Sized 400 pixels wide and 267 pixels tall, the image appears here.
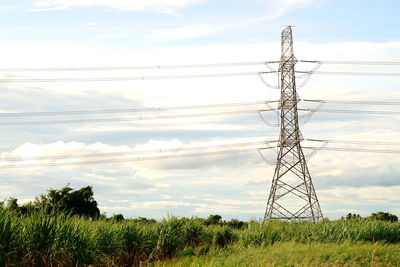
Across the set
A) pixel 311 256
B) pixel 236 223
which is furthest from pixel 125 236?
pixel 236 223

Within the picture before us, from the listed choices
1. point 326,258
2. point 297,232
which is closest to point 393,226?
point 297,232

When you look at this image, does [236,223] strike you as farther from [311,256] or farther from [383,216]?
[311,256]

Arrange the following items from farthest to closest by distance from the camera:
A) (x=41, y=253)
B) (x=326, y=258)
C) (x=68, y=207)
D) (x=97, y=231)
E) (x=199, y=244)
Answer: (x=68, y=207) → (x=199, y=244) → (x=326, y=258) → (x=97, y=231) → (x=41, y=253)

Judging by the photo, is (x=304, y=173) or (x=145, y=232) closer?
(x=145, y=232)

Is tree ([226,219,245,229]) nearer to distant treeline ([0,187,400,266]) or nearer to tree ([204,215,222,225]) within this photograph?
tree ([204,215,222,225])

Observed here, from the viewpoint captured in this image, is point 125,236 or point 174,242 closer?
point 125,236

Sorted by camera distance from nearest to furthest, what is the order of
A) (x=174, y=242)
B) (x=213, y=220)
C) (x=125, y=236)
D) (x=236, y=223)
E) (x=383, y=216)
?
1. (x=125, y=236)
2. (x=174, y=242)
3. (x=213, y=220)
4. (x=236, y=223)
5. (x=383, y=216)

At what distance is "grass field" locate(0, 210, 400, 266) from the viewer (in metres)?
17.0

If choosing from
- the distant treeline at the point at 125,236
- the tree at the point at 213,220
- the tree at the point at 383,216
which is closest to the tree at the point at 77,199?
the tree at the point at 213,220

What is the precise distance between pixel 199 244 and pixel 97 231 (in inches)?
361

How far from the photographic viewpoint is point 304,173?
43312 millimetres

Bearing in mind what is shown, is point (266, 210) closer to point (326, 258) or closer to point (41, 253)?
point (326, 258)

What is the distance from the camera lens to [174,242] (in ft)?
82.6

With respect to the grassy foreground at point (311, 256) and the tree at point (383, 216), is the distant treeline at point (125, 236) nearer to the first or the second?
the grassy foreground at point (311, 256)
